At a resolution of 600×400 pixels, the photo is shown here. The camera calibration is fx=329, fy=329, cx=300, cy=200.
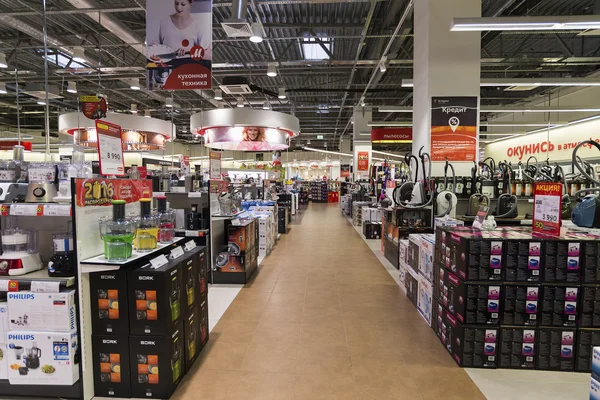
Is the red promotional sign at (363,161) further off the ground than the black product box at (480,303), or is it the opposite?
the red promotional sign at (363,161)

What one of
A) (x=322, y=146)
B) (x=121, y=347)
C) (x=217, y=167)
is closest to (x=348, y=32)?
(x=217, y=167)

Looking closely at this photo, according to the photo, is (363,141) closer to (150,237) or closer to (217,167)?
(217,167)

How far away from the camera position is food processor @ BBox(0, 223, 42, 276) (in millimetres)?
Result: 2574

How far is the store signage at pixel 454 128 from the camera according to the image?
235 inches

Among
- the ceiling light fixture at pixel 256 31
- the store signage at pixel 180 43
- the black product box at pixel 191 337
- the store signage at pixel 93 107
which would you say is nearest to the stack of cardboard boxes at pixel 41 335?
the black product box at pixel 191 337

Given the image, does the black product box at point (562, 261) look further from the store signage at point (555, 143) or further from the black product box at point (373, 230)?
the store signage at point (555, 143)

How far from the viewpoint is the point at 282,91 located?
1115 centimetres

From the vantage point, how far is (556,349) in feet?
10.2

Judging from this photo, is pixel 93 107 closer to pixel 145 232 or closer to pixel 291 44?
pixel 145 232

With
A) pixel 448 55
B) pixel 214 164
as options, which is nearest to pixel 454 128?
pixel 448 55

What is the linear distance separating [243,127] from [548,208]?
26.2 ft

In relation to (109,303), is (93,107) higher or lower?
higher

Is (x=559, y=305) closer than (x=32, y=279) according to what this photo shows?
No

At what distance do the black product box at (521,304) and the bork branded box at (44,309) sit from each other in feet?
12.4
